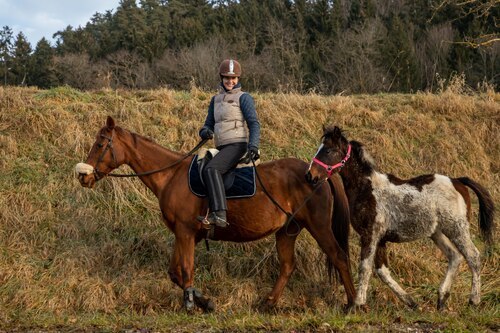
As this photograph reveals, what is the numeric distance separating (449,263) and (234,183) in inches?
123

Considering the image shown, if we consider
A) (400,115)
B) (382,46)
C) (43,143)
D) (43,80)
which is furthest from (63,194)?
(43,80)

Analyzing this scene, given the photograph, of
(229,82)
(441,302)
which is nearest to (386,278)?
(441,302)

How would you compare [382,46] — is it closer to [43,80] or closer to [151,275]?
[43,80]

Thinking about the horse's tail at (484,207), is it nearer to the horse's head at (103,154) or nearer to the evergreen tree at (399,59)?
the horse's head at (103,154)

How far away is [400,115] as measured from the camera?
13.3 metres

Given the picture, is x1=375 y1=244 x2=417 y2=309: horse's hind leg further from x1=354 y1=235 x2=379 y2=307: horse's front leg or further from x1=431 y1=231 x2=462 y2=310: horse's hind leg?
x1=431 y1=231 x2=462 y2=310: horse's hind leg

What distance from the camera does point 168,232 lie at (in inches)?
370

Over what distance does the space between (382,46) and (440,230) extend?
29234mm

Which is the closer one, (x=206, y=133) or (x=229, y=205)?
(x=229, y=205)

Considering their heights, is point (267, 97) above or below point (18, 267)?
above

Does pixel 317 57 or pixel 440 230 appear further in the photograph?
pixel 317 57

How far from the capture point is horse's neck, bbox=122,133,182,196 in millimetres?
7441

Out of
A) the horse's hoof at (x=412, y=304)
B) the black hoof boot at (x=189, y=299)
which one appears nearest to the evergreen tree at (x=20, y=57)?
the black hoof boot at (x=189, y=299)

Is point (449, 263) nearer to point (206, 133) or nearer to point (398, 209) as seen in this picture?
point (398, 209)
